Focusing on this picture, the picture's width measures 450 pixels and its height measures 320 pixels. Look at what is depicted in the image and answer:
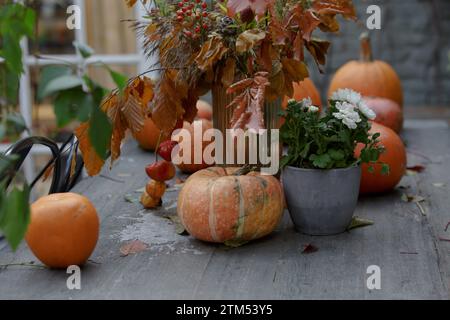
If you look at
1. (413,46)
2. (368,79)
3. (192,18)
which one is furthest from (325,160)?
(413,46)

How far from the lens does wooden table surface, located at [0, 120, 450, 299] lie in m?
1.22

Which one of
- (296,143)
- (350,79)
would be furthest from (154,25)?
(350,79)

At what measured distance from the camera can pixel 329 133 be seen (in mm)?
1482

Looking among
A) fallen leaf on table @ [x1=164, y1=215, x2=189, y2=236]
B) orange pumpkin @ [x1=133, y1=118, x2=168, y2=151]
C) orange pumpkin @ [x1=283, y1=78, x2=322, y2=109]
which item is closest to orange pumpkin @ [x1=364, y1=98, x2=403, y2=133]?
orange pumpkin @ [x1=283, y1=78, x2=322, y2=109]

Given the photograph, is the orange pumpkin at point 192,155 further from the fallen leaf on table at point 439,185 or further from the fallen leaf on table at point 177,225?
the fallen leaf on table at point 439,185

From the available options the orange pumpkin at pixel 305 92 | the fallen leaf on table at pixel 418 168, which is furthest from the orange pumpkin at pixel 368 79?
the fallen leaf on table at pixel 418 168

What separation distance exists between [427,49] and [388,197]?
2174mm

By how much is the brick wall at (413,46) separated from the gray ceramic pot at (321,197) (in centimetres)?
238

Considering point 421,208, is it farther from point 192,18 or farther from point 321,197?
point 192,18

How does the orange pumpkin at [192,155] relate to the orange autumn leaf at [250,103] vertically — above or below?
below

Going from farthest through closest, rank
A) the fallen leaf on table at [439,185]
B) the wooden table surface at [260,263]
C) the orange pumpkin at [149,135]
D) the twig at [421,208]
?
the orange pumpkin at [149,135] → the fallen leaf on table at [439,185] → the twig at [421,208] → the wooden table surface at [260,263]

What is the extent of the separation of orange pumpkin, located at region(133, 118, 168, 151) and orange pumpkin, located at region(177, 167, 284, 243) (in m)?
0.80

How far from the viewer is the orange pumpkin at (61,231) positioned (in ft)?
4.25

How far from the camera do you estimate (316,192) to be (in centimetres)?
147
